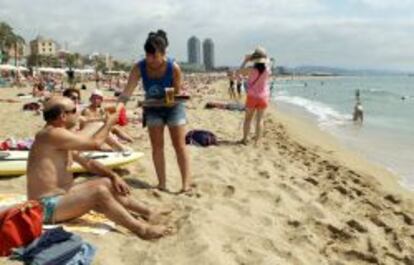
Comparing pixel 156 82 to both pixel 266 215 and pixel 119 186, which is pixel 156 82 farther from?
pixel 266 215

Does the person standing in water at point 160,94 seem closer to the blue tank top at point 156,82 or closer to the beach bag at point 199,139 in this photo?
the blue tank top at point 156,82

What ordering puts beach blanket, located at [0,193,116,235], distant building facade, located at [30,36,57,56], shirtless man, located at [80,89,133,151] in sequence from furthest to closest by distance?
distant building facade, located at [30,36,57,56] < shirtless man, located at [80,89,133,151] < beach blanket, located at [0,193,116,235]

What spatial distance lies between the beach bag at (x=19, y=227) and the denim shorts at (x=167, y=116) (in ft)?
7.03

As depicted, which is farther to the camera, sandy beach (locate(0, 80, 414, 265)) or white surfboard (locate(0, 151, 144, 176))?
white surfboard (locate(0, 151, 144, 176))

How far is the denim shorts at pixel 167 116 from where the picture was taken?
6.21 meters

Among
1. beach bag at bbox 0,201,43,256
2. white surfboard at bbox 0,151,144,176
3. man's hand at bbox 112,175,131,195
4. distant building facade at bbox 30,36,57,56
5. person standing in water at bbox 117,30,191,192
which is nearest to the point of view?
beach bag at bbox 0,201,43,256

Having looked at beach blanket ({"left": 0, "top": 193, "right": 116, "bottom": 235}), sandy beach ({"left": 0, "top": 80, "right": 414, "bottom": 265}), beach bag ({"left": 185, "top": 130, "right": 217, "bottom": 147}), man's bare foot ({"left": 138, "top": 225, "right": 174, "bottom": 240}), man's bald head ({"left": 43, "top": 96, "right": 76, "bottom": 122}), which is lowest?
sandy beach ({"left": 0, "top": 80, "right": 414, "bottom": 265})

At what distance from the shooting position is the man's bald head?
15.2 feet

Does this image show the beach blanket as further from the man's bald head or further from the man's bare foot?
the man's bald head

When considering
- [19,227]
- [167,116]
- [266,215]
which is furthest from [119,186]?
[266,215]

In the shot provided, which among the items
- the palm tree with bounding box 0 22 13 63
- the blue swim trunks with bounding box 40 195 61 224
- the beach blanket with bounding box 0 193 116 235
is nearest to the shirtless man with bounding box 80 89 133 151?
the beach blanket with bounding box 0 193 116 235

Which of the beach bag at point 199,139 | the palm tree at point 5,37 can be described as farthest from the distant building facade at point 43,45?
the beach bag at point 199,139

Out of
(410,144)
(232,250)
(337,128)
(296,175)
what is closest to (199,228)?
(232,250)

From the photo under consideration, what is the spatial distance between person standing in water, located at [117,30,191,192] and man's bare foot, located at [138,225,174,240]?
1.45 m
